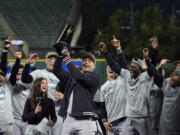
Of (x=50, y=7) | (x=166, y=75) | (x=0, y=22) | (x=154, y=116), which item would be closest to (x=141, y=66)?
(x=154, y=116)

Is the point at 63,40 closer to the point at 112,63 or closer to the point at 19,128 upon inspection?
the point at 112,63

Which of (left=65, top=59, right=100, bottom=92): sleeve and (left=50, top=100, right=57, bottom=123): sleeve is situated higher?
(left=65, top=59, right=100, bottom=92): sleeve

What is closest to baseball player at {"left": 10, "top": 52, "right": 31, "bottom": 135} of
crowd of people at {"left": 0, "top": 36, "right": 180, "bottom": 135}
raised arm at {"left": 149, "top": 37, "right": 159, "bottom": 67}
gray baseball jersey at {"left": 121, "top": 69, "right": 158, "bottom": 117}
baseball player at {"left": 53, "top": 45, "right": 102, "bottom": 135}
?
crowd of people at {"left": 0, "top": 36, "right": 180, "bottom": 135}

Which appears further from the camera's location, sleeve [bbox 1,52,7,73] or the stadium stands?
the stadium stands

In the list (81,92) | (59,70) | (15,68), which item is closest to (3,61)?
(15,68)

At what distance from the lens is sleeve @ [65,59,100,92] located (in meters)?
5.13

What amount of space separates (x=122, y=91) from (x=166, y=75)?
8.78 feet

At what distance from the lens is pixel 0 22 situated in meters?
18.3

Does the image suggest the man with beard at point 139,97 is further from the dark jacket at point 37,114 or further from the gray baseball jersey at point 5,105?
the gray baseball jersey at point 5,105

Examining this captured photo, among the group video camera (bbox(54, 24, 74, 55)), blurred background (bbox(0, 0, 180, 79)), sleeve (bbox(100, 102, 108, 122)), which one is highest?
blurred background (bbox(0, 0, 180, 79))

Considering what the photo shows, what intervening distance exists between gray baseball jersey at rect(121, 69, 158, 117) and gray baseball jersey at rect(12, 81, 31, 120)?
5.83 ft

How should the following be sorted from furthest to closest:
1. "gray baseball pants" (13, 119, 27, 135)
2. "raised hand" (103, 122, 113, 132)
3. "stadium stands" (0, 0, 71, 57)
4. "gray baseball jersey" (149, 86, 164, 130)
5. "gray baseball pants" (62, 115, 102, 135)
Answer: "stadium stands" (0, 0, 71, 57)
"gray baseball jersey" (149, 86, 164, 130)
"gray baseball pants" (13, 119, 27, 135)
"raised hand" (103, 122, 113, 132)
"gray baseball pants" (62, 115, 102, 135)

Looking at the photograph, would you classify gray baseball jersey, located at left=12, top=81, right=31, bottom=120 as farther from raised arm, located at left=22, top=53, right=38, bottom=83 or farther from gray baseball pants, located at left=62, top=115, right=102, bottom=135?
gray baseball pants, located at left=62, top=115, right=102, bottom=135

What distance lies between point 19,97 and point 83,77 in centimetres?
248
